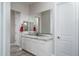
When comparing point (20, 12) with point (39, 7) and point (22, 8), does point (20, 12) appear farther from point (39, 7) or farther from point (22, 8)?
point (39, 7)

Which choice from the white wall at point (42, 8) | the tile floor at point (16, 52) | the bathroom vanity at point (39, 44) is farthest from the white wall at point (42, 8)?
the tile floor at point (16, 52)

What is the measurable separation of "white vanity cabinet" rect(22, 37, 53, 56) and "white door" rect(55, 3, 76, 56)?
0.31ft

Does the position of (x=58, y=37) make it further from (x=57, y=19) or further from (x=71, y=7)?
(x=71, y=7)

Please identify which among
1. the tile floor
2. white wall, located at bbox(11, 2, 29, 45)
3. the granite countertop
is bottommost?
the tile floor

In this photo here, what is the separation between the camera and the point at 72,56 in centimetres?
113

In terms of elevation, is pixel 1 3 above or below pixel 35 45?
above

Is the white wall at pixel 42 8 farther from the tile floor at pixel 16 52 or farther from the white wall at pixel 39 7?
the tile floor at pixel 16 52

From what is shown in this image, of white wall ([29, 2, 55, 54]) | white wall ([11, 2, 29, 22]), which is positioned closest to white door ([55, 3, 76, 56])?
white wall ([29, 2, 55, 54])

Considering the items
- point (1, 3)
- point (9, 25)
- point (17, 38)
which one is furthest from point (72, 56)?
point (1, 3)

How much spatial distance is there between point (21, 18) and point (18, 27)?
126 millimetres

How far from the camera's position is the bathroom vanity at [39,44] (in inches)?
46.2

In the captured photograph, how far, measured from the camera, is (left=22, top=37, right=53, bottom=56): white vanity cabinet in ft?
3.85

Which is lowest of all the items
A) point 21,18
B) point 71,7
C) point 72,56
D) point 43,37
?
point 72,56

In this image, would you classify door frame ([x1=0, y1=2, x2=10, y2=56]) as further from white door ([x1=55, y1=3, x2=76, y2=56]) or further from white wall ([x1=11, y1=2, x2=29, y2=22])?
white door ([x1=55, y1=3, x2=76, y2=56])
